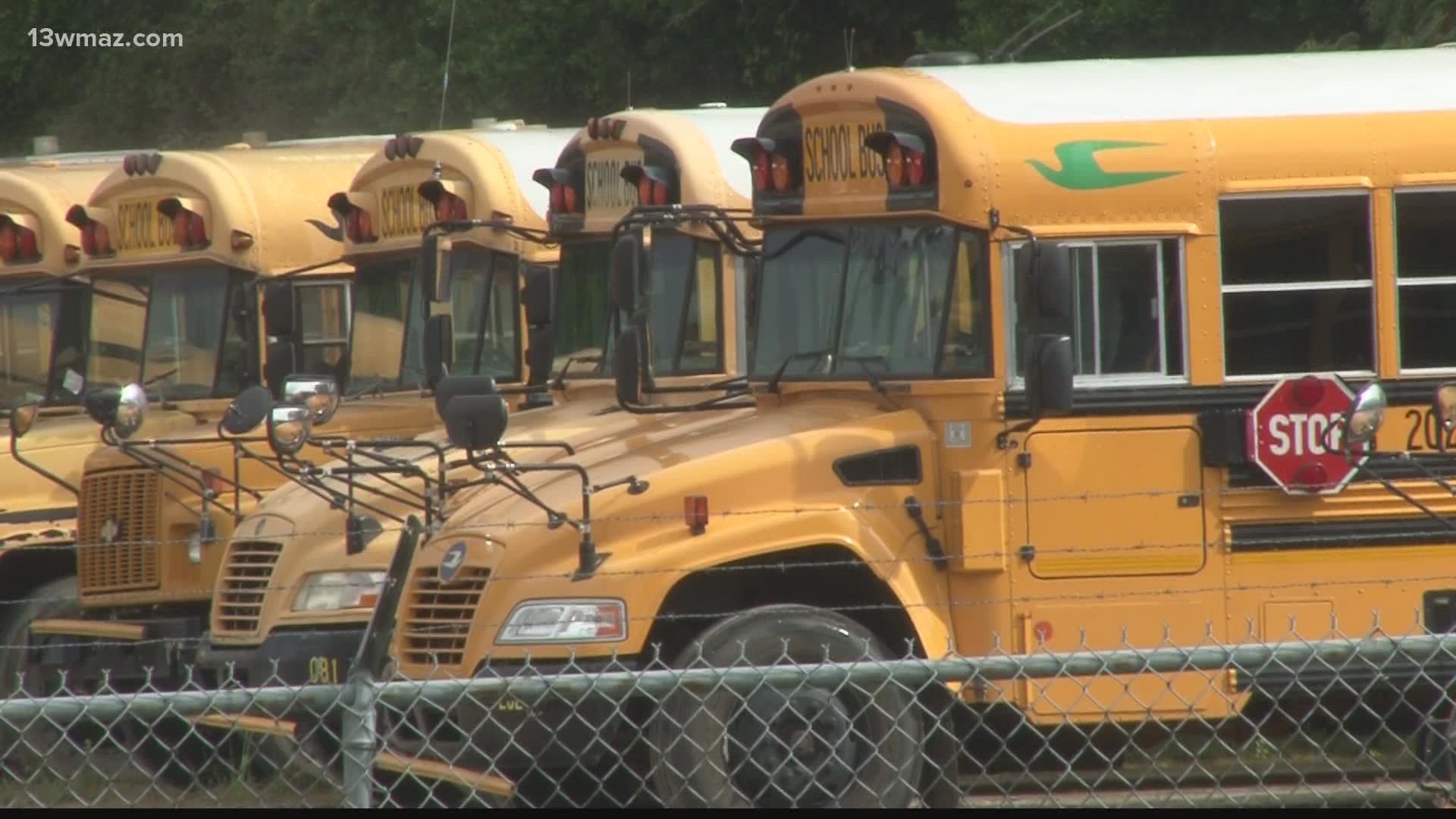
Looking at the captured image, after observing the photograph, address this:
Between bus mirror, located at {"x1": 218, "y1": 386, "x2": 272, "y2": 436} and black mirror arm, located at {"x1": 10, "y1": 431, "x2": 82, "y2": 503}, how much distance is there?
1520mm

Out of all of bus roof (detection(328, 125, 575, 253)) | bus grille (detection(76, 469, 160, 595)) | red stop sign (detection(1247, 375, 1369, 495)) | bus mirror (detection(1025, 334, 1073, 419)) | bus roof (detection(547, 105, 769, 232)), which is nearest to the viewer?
bus mirror (detection(1025, 334, 1073, 419))

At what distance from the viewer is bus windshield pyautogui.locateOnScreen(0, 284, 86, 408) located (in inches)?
512

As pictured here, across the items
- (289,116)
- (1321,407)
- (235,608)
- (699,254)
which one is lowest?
(235,608)

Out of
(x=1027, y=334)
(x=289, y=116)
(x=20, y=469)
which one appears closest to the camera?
(x=1027, y=334)

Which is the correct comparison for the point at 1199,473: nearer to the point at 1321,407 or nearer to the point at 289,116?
the point at 1321,407

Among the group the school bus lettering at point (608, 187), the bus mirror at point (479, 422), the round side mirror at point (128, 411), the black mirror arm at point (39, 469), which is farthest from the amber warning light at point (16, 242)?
the bus mirror at point (479, 422)

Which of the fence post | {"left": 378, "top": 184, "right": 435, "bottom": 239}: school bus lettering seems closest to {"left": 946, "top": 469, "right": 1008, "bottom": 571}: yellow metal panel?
the fence post

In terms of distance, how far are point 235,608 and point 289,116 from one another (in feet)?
67.1

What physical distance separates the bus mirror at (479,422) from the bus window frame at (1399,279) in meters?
2.74

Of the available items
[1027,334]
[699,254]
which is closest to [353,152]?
[699,254]

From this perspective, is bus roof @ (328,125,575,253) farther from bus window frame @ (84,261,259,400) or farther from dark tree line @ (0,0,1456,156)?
dark tree line @ (0,0,1456,156)

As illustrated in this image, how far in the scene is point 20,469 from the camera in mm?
11672

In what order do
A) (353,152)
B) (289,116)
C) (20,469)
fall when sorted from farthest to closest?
1. (289,116)
2. (353,152)
3. (20,469)

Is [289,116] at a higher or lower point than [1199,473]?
higher
